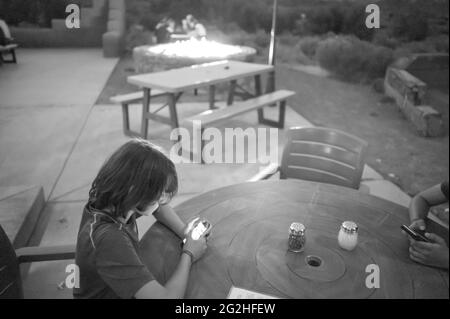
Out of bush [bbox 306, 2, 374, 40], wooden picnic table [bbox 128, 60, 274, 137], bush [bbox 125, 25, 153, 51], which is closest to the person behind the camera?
wooden picnic table [bbox 128, 60, 274, 137]

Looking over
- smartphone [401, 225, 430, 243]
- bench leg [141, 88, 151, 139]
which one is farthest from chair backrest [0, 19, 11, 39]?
bench leg [141, 88, 151, 139]

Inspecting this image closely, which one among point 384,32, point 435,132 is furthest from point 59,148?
point 384,32

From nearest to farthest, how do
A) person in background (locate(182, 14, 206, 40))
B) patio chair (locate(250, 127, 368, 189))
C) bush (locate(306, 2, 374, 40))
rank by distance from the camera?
1. patio chair (locate(250, 127, 368, 189))
2. bush (locate(306, 2, 374, 40))
3. person in background (locate(182, 14, 206, 40))

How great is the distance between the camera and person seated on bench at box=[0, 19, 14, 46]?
166 centimetres

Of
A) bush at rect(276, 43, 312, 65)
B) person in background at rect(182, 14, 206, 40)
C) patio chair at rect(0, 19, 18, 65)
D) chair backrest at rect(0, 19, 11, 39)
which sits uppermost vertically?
person in background at rect(182, 14, 206, 40)

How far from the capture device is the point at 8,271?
1.47 m

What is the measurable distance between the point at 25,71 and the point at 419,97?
17.8ft

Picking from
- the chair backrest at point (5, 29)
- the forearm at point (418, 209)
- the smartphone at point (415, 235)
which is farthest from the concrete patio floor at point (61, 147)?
the smartphone at point (415, 235)

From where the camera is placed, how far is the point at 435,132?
203 inches

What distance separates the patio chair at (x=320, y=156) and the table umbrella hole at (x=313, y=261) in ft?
3.31

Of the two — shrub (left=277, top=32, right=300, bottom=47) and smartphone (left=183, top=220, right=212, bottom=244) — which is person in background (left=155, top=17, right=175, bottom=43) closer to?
shrub (left=277, top=32, right=300, bottom=47)

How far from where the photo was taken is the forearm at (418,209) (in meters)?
1.67

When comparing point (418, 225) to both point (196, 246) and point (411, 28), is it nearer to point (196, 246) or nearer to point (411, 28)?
point (196, 246)
